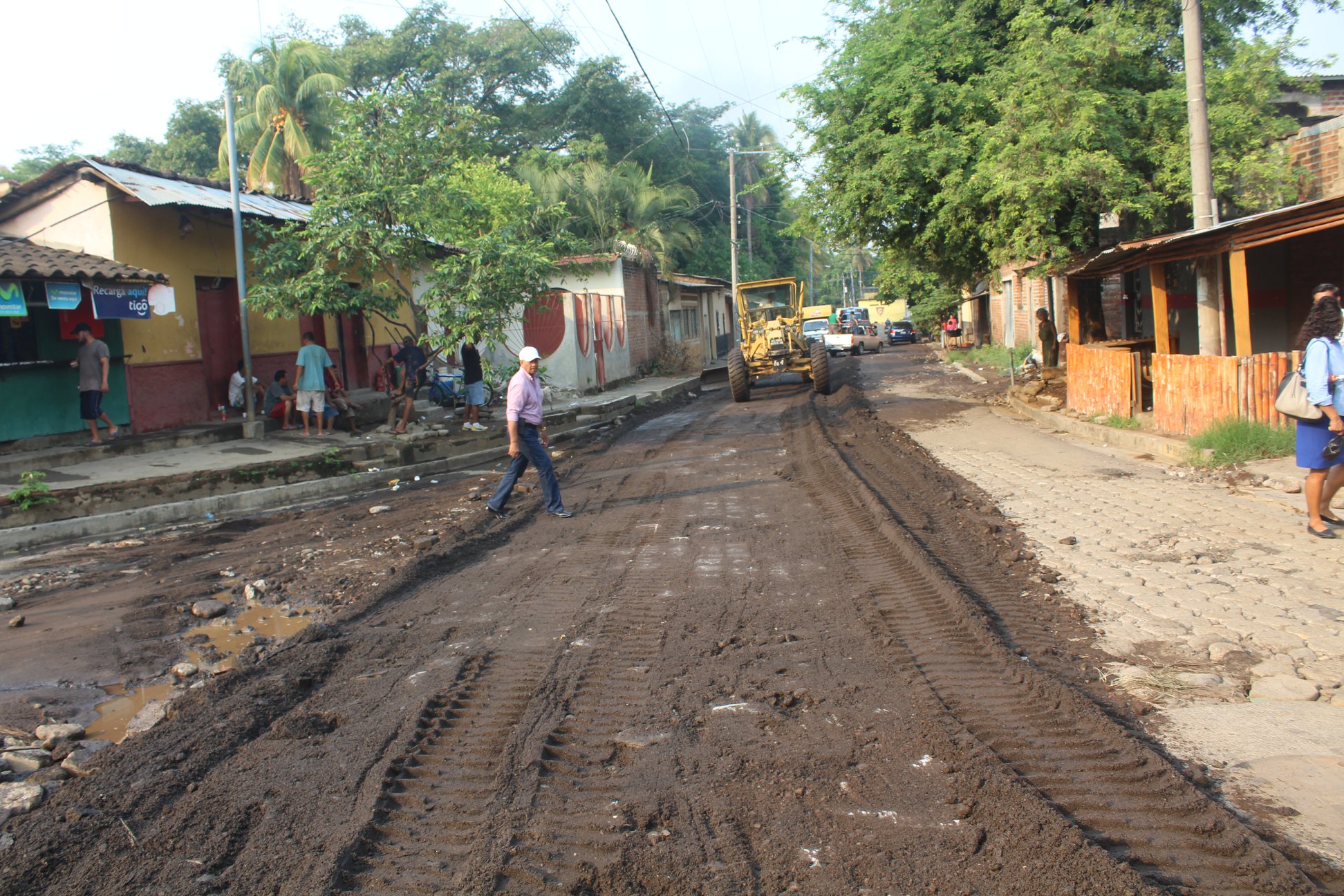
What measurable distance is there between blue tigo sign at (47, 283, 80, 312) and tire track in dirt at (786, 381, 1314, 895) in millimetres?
10230

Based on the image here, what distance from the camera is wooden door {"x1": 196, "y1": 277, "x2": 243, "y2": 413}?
14828mm

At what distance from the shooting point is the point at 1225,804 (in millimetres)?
3594

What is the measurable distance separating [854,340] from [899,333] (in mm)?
14418

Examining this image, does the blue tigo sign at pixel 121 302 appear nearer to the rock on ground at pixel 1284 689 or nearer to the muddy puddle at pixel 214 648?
the muddy puddle at pixel 214 648

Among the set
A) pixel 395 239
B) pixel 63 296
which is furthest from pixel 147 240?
pixel 395 239

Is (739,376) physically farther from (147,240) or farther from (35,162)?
(35,162)

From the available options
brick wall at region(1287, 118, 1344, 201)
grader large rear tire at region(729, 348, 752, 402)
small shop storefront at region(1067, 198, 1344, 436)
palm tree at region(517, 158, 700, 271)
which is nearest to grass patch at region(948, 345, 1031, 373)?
grader large rear tire at region(729, 348, 752, 402)

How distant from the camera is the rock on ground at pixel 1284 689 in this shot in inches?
180

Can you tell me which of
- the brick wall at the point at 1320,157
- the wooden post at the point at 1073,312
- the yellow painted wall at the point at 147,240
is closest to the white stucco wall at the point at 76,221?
the yellow painted wall at the point at 147,240

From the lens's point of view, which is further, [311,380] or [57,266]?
[311,380]

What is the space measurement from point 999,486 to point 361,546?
22.0 ft

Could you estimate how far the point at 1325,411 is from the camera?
690cm

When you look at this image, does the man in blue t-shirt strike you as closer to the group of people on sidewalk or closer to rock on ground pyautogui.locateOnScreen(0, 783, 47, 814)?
the group of people on sidewalk

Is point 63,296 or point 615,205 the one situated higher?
point 615,205
